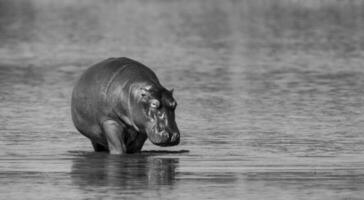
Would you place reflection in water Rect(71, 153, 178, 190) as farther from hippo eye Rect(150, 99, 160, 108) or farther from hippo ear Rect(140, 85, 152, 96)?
hippo ear Rect(140, 85, 152, 96)

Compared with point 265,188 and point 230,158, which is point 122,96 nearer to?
point 230,158

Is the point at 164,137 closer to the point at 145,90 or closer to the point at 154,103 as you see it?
the point at 154,103

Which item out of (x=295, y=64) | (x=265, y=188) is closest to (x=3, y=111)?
(x=265, y=188)

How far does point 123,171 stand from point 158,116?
1176mm

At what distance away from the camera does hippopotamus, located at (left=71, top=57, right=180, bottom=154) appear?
17.8m

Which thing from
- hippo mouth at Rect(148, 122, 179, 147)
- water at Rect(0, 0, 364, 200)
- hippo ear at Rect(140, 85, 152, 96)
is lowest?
water at Rect(0, 0, 364, 200)

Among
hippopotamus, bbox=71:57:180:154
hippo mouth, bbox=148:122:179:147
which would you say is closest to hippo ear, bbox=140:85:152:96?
hippopotamus, bbox=71:57:180:154

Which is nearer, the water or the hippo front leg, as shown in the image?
the water

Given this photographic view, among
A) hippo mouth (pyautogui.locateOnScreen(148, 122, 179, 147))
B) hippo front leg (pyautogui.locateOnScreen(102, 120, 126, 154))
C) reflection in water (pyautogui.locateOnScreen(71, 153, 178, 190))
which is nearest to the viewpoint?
reflection in water (pyautogui.locateOnScreen(71, 153, 178, 190))

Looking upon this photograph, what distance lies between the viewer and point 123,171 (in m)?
16.9

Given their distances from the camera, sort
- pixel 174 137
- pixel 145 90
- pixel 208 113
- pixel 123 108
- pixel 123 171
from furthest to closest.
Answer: pixel 208 113 < pixel 123 108 < pixel 145 90 < pixel 174 137 < pixel 123 171

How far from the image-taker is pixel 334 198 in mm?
14875

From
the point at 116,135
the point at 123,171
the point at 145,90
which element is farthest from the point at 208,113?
the point at 123,171

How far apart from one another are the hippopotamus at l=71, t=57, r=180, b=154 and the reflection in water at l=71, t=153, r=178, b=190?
0.76 feet
